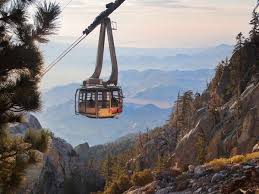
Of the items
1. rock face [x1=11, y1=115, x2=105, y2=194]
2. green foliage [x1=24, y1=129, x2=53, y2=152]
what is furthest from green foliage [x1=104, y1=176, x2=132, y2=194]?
rock face [x1=11, y1=115, x2=105, y2=194]

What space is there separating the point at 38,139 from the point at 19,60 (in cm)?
254

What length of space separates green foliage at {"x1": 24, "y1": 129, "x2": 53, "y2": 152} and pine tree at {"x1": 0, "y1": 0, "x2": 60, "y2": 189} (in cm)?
55

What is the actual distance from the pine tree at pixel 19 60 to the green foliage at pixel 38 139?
0.55m

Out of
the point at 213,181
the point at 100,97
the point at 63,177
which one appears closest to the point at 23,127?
the point at 63,177

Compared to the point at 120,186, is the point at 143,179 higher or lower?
higher

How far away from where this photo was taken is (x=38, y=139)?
13.4 meters

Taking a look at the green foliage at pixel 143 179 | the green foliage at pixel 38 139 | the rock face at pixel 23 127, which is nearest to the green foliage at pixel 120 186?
the green foliage at pixel 143 179

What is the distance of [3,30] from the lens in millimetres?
12633

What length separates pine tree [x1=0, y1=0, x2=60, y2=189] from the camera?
1203 centimetres

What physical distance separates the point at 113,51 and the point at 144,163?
251 feet

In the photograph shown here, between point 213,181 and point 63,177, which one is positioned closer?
point 213,181

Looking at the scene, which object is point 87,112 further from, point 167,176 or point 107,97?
point 167,176

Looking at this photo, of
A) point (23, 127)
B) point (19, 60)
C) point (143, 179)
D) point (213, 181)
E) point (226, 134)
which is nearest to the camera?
point (19, 60)

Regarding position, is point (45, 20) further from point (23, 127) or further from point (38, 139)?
point (23, 127)
